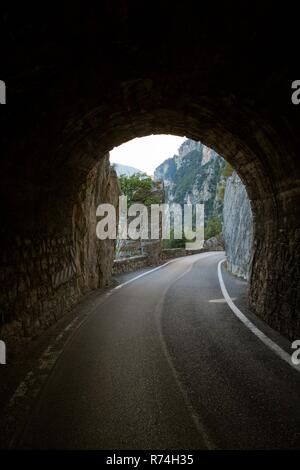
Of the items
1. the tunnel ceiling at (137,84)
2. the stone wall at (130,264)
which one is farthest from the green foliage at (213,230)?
the tunnel ceiling at (137,84)

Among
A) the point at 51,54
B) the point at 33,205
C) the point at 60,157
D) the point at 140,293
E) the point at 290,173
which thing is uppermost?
the point at 51,54

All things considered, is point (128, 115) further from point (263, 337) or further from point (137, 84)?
point (263, 337)

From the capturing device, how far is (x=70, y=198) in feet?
31.4

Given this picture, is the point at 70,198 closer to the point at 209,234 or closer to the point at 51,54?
the point at 51,54

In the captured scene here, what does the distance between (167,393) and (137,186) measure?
34432 millimetres

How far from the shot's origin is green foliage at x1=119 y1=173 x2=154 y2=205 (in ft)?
116

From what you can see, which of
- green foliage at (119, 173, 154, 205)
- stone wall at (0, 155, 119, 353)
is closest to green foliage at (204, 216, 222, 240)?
green foliage at (119, 173, 154, 205)

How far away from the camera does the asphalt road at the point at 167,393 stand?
10.5ft

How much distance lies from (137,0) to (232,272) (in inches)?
663

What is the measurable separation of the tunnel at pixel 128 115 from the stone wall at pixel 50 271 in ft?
0.14

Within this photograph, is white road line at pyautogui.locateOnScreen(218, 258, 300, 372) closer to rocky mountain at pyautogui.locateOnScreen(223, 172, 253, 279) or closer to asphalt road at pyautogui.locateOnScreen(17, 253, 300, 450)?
asphalt road at pyautogui.locateOnScreen(17, 253, 300, 450)

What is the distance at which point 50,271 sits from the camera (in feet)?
27.0

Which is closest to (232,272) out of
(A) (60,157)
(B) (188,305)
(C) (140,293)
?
(C) (140,293)
